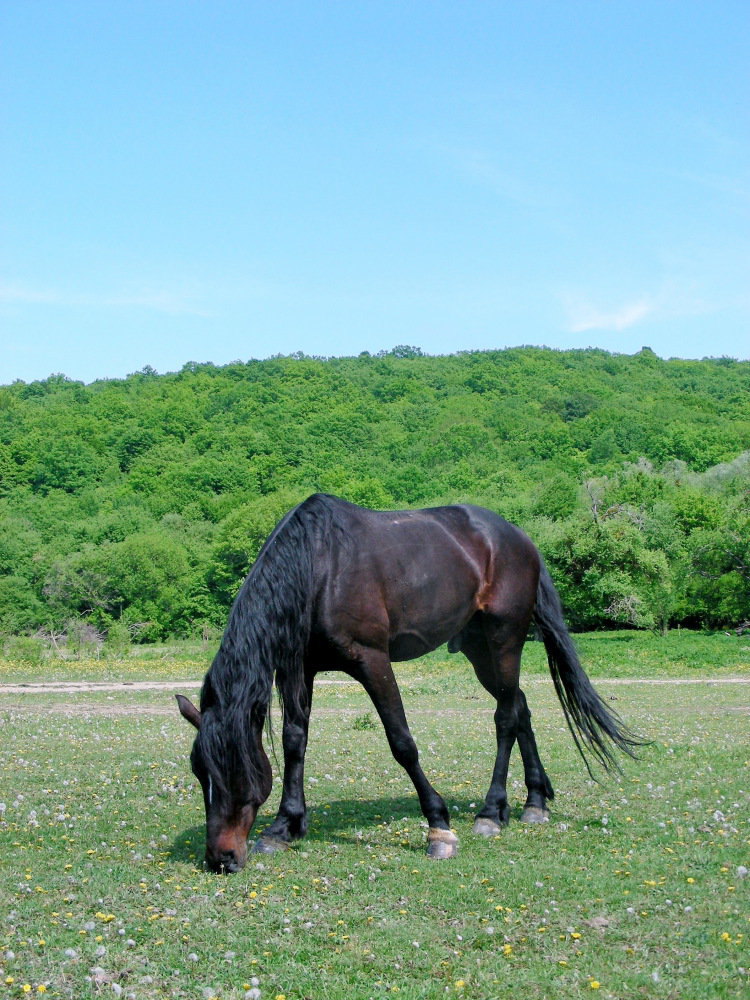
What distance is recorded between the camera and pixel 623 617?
48562 mm

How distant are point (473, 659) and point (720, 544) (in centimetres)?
4608

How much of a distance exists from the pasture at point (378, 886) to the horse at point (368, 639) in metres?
0.37

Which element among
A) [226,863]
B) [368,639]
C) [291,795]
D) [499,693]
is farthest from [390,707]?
[226,863]

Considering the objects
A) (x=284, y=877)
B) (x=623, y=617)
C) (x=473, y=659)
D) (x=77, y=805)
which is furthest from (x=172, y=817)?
(x=623, y=617)

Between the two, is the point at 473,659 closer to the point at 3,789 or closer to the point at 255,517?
the point at 3,789

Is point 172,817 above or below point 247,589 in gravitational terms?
below

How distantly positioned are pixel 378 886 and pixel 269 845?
53.5 inches

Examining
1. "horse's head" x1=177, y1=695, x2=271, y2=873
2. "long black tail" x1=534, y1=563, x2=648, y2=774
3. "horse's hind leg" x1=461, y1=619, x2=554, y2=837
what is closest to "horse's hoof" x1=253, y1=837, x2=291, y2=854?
"horse's head" x1=177, y1=695, x2=271, y2=873

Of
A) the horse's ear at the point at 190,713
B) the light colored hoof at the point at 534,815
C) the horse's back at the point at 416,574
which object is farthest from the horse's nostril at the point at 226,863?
the light colored hoof at the point at 534,815

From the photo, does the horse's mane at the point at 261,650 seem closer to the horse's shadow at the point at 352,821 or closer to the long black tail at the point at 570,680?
the horse's shadow at the point at 352,821

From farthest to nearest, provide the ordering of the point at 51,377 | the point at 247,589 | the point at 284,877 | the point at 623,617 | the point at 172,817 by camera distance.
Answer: the point at 51,377
the point at 623,617
the point at 172,817
the point at 247,589
the point at 284,877

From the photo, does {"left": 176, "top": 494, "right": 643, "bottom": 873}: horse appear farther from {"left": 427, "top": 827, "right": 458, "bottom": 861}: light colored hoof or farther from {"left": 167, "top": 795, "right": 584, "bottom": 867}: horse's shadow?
{"left": 167, "top": 795, "right": 584, "bottom": 867}: horse's shadow

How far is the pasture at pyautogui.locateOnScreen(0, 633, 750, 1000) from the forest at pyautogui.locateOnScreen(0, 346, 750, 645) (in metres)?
37.7

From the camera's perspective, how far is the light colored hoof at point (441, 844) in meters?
7.09
